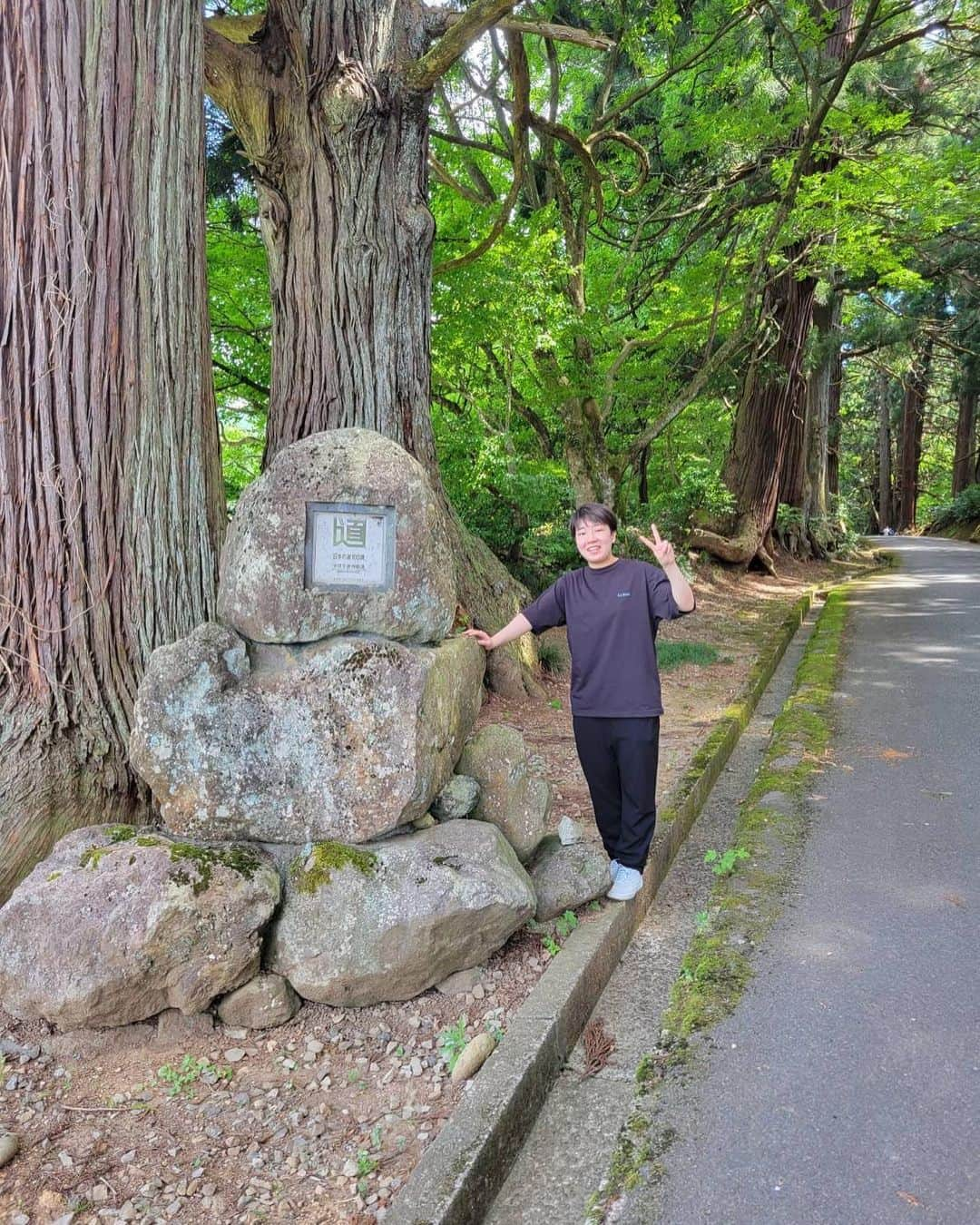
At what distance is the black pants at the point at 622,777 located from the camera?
3.78 m

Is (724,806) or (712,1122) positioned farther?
(724,806)

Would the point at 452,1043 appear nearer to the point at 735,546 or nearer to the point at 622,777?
the point at 622,777

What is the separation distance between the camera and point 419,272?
618 centimetres

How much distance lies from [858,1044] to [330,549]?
2659mm

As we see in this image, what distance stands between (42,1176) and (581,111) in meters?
13.7

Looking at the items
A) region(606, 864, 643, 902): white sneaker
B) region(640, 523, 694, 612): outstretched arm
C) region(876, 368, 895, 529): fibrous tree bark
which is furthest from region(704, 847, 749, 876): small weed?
region(876, 368, 895, 529): fibrous tree bark

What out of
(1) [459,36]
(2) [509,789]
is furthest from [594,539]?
(1) [459,36]

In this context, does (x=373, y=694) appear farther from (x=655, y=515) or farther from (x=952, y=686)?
(x=655, y=515)

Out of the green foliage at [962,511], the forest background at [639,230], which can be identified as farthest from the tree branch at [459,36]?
the green foliage at [962,511]

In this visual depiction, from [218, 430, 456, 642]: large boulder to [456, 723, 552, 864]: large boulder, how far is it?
2.16 feet

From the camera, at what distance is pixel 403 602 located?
3.62m

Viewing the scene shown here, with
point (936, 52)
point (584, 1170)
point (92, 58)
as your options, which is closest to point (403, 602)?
point (584, 1170)

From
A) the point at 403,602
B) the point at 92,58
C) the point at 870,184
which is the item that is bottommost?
the point at 403,602

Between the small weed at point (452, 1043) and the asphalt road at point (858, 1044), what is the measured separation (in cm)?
72
